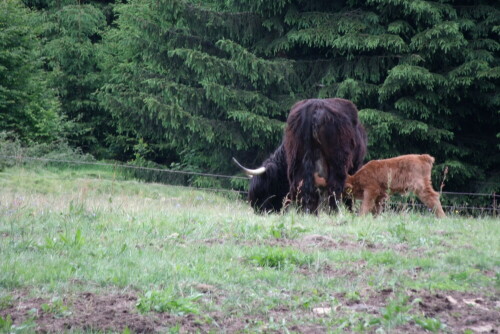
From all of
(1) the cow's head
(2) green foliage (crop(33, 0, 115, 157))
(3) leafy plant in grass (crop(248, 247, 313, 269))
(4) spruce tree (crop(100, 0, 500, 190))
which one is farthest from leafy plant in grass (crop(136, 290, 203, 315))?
(2) green foliage (crop(33, 0, 115, 157))

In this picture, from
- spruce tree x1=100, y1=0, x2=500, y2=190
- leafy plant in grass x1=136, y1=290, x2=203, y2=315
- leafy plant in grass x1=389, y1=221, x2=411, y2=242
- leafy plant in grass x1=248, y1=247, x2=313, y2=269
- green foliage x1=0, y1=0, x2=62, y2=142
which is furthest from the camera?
green foliage x1=0, y1=0, x2=62, y2=142

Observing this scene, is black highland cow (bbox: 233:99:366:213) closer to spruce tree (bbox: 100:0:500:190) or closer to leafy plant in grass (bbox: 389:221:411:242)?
leafy plant in grass (bbox: 389:221:411:242)

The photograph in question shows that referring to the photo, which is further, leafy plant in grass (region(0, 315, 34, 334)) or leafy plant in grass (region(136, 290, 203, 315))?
leafy plant in grass (region(136, 290, 203, 315))

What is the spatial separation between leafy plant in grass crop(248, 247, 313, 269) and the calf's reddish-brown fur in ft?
12.3

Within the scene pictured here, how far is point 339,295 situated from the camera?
4969 millimetres

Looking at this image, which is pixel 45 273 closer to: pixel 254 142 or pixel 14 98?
pixel 254 142

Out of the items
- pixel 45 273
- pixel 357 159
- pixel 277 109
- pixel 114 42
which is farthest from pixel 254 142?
pixel 45 273

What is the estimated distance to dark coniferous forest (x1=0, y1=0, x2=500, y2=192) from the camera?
1716 centimetres

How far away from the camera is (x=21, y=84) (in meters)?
22.7

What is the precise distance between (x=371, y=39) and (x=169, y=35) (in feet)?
22.7

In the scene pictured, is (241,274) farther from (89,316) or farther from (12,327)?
(12,327)

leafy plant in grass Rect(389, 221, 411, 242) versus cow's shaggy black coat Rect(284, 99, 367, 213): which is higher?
cow's shaggy black coat Rect(284, 99, 367, 213)

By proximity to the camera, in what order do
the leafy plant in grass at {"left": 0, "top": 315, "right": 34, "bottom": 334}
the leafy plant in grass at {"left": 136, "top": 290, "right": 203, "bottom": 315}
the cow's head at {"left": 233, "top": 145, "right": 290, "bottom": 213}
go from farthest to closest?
the cow's head at {"left": 233, "top": 145, "right": 290, "bottom": 213}, the leafy plant in grass at {"left": 136, "top": 290, "right": 203, "bottom": 315}, the leafy plant in grass at {"left": 0, "top": 315, "right": 34, "bottom": 334}

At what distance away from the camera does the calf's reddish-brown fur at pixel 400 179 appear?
31.1 ft
